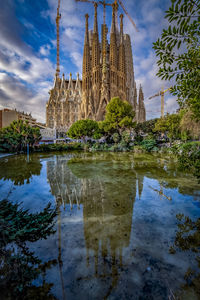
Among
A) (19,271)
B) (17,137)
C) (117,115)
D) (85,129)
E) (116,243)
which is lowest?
(116,243)

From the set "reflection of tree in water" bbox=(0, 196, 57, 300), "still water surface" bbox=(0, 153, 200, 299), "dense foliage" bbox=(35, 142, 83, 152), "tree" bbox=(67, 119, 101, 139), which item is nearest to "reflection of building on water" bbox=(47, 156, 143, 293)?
"still water surface" bbox=(0, 153, 200, 299)

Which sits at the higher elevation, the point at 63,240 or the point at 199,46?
the point at 199,46

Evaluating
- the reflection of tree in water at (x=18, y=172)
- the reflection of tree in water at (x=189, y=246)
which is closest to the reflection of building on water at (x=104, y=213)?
the reflection of tree in water at (x=189, y=246)

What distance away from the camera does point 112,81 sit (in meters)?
42.4

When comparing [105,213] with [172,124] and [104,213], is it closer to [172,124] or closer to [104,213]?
[104,213]

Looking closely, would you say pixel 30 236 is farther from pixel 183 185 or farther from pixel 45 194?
pixel 183 185

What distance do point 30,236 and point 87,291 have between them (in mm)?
1054

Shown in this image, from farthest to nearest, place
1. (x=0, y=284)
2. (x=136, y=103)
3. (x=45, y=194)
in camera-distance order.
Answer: (x=136, y=103), (x=45, y=194), (x=0, y=284)

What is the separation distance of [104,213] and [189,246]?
5.90 ft

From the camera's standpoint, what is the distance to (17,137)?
55.6 feet

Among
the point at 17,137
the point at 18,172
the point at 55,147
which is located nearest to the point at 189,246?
the point at 18,172

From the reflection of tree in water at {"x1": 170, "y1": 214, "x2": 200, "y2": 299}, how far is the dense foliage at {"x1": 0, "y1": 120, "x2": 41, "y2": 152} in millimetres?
18053

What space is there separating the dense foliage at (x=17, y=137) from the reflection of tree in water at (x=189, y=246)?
18.1m

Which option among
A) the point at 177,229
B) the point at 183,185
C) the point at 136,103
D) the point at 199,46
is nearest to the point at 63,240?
the point at 177,229
